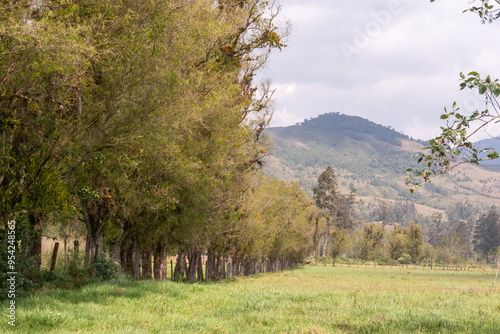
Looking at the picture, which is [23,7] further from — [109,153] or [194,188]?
[194,188]

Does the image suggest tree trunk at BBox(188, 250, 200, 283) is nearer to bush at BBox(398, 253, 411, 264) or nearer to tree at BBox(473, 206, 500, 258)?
bush at BBox(398, 253, 411, 264)

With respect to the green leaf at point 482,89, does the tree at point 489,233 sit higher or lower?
lower

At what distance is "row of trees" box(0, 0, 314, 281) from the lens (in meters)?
11.6

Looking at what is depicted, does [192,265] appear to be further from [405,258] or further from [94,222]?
[405,258]

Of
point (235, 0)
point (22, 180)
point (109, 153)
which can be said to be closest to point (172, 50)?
point (109, 153)

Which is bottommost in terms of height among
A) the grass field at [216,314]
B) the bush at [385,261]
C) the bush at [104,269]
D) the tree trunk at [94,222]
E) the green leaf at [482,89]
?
the bush at [385,261]

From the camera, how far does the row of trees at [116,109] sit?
1161cm

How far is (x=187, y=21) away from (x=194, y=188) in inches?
335

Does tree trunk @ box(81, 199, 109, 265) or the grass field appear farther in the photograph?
tree trunk @ box(81, 199, 109, 265)

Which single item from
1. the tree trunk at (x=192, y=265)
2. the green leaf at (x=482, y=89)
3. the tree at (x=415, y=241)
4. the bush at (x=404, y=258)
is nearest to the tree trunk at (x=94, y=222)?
the tree trunk at (x=192, y=265)

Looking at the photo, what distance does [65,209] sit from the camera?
537 inches

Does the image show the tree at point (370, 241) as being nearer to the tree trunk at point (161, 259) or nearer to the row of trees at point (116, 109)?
the tree trunk at point (161, 259)

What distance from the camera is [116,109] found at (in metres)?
14.4

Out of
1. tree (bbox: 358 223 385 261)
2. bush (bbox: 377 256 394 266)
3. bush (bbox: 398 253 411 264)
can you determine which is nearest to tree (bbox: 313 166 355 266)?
tree (bbox: 358 223 385 261)
